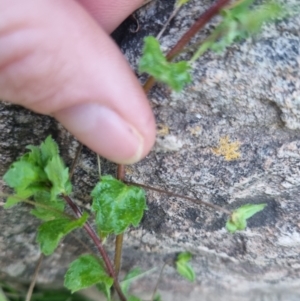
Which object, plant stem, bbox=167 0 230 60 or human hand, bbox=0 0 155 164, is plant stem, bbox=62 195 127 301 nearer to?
human hand, bbox=0 0 155 164

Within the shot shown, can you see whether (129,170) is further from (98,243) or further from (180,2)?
(180,2)

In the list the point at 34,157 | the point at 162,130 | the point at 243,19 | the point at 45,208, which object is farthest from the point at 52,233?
the point at 243,19

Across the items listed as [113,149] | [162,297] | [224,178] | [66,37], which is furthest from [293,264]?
[66,37]

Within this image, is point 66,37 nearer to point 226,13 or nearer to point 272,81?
point 226,13

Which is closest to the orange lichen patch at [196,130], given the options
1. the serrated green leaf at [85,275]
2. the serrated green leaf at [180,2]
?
the serrated green leaf at [180,2]

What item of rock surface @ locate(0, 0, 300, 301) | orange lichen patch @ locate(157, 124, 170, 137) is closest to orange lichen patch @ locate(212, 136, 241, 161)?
rock surface @ locate(0, 0, 300, 301)

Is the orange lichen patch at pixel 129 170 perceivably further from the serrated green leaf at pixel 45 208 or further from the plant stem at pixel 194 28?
the plant stem at pixel 194 28
